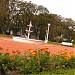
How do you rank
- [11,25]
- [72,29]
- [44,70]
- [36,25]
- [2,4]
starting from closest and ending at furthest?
[44,70], [2,4], [11,25], [36,25], [72,29]

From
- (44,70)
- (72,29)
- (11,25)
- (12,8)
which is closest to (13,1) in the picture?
(12,8)

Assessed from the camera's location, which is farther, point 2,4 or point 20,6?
point 20,6

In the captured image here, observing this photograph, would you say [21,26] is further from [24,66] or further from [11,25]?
[24,66]

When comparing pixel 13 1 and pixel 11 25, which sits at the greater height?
pixel 13 1

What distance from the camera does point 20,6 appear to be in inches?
2192

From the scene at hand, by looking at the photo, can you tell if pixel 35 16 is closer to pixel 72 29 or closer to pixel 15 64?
pixel 72 29

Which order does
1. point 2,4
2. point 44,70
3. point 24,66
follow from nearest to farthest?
1. point 24,66
2. point 44,70
3. point 2,4

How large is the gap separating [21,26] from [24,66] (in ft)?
173

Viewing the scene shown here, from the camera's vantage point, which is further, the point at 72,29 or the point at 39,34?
the point at 72,29

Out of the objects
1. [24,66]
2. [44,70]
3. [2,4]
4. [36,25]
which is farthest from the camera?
[36,25]

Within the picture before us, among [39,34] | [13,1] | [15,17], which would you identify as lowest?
[39,34]

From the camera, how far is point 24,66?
547 centimetres

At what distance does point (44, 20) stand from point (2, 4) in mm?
10739

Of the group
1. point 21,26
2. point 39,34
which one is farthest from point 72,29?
point 21,26
